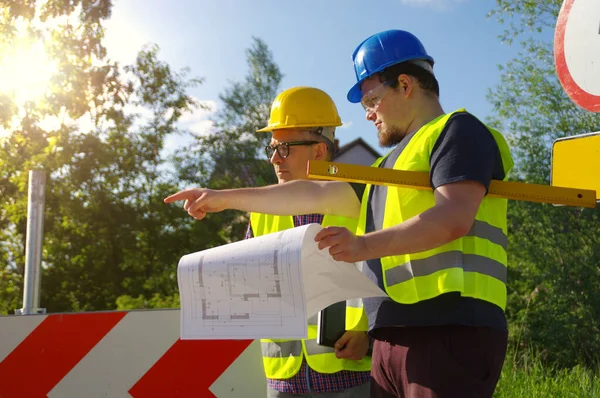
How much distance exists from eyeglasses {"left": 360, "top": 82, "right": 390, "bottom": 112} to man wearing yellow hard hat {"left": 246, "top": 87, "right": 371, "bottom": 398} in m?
0.53

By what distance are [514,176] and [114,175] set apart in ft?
34.0

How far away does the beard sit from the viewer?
2279mm

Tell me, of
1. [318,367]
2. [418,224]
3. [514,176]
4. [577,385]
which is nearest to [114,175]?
[514,176]

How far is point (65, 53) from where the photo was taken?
582 inches

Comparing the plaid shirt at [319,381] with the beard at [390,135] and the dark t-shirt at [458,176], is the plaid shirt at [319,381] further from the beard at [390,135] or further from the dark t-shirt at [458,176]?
the beard at [390,135]

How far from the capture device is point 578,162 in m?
2.55

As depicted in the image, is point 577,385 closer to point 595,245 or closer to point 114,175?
point 595,245

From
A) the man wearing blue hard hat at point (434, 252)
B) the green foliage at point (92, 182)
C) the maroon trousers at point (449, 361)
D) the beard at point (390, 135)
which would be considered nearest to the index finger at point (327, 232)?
the man wearing blue hard hat at point (434, 252)

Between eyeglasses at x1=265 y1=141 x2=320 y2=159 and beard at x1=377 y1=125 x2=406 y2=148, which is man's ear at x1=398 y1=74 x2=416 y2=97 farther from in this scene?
eyeglasses at x1=265 y1=141 x2=320 y2=159

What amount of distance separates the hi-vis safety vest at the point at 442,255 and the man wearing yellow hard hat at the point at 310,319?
435 mm

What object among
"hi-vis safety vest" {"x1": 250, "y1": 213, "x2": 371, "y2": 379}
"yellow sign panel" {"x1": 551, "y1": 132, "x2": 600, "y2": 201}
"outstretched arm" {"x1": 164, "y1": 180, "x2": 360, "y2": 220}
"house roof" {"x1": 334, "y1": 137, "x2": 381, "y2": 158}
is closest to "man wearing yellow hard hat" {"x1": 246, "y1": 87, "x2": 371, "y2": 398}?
"hi-vis safety vest" {"x1": 250, "y1": 213, "x2": 371, "y2": 379}

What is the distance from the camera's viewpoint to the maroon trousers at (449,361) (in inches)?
74.9

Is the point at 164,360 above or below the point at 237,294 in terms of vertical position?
below

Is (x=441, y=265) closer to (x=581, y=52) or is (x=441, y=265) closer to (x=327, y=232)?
(x=327, y=232)
